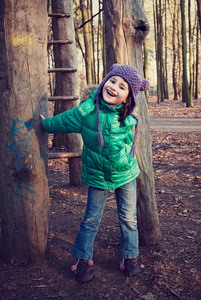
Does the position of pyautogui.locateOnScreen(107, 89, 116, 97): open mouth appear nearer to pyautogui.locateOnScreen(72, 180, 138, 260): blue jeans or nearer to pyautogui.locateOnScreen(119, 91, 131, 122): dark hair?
pyautogui.locateOnScreen(119, 91, 131, 122): dark hair

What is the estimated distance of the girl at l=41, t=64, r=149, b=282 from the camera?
2555 millimetres

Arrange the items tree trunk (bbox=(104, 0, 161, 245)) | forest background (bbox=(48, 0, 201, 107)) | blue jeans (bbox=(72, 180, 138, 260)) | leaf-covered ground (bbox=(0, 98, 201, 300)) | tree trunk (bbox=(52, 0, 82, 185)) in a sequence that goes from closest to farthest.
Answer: leaf-covered ground (bbox=(0, 98, 201, 300))
blue jeans (bbox=(72, 180, 138, 260))
tree trunk (bbox=(104, 0, 161, 245))
tree trunk (bbox=(52, 0, 82, 185))
forest background (bbox=(48, 0, 201, 107))

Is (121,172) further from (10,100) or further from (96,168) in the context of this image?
(10,100)

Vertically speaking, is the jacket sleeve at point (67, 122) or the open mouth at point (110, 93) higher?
the open mouth at point (110, 93)

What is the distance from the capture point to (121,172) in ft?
8.74

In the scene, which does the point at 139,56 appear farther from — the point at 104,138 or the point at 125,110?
the point at 104,138

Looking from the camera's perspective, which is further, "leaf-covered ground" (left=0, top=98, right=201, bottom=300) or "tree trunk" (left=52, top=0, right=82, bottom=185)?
"tree trunk" (left=52, top=0, right=82, bottom=185)

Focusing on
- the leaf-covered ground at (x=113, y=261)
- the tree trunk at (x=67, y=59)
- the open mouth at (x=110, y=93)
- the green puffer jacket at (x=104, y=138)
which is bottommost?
the leaf-covered ground at (x=113, y=261)

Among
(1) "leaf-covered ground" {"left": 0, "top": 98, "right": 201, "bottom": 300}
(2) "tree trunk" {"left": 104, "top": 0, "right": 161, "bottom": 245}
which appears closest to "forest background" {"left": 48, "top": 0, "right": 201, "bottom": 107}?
(2) "tree trunk" {"left": 104, "top": 0, "right": 161, "bottom": 245}

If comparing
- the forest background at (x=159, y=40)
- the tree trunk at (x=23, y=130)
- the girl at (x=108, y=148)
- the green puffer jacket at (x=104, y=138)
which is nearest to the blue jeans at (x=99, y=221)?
the girl at (x=108, y=148)

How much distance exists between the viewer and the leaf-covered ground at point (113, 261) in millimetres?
2482

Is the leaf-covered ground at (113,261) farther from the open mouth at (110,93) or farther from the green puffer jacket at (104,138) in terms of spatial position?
the open mouth at (110,93)

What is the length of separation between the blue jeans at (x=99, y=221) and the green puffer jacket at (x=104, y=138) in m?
0.11

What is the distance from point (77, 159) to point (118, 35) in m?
2.34
